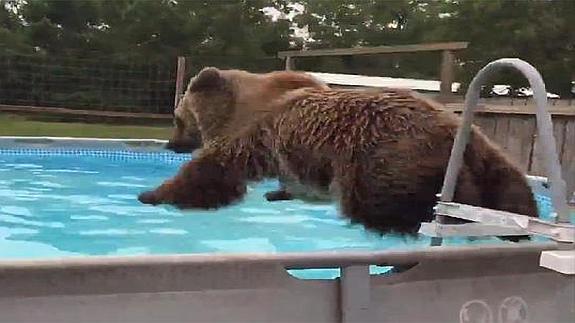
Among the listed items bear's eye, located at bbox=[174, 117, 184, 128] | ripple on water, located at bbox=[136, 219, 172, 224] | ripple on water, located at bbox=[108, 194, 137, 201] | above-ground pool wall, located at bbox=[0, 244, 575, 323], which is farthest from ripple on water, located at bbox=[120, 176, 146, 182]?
above-ground pool wall, located at bbox=[0, 244, 575, 323]

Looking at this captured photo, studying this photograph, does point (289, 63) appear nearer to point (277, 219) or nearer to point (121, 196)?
point (121, 196)

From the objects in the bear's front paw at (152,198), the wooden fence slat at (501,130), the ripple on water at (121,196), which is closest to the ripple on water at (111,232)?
the ripple on water at (121,196)

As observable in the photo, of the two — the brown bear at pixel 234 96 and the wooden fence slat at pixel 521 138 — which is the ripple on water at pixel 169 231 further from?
the wooden fence slat at pixel 521 138

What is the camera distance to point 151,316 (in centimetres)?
172

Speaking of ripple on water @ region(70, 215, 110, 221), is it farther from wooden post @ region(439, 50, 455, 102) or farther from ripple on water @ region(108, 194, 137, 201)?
wooden post @ region(439, 50, 455, 102)

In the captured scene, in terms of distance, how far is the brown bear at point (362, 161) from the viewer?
273cm

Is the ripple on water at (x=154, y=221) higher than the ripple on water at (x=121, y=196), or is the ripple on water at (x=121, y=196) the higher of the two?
the ripple on water at (x=154, y=221)

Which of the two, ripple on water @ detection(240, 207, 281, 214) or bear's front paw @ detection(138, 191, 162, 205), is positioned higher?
bear's front paw @ detection(138, 191, 162, 205)

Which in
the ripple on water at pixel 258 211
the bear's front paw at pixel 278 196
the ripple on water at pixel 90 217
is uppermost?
the bear's front paw at pixel 278 196

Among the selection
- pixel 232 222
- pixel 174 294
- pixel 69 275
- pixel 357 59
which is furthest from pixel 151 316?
pixel 357 59

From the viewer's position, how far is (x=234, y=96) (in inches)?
145

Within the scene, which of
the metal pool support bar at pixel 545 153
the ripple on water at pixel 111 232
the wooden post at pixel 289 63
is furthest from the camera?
the wooden post at pixel 289 63

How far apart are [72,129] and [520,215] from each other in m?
11.2

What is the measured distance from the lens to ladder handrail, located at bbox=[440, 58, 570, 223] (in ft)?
5.87
